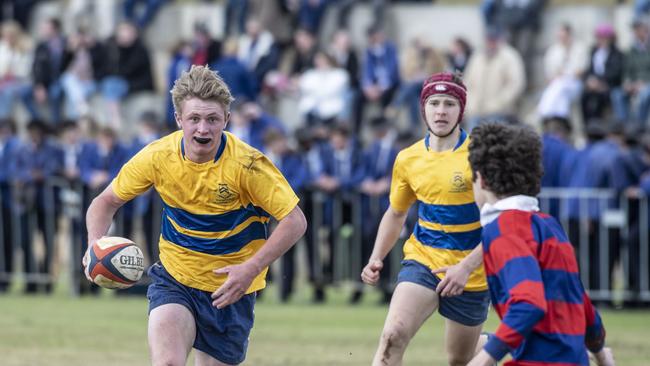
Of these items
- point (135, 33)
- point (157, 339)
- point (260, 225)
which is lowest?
point (157, 339)

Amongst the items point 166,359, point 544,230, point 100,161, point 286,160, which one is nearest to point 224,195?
point 166,359

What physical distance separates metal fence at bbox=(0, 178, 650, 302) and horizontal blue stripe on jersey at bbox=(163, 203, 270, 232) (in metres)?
9.63

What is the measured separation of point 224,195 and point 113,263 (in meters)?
0.74

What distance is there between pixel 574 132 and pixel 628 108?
1.05m

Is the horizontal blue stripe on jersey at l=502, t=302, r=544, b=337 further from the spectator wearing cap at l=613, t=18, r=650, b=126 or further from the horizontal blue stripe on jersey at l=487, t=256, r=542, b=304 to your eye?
the spectator wearing cap at l=613, t=18, r=650, b=126

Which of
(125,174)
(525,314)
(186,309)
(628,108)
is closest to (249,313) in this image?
(186,309)

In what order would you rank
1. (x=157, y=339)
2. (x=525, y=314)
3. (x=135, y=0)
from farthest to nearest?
(x=135, y=0)
(x=157, y=339)
(x=525, y=314)

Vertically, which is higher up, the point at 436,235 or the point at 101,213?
the point at 101,213

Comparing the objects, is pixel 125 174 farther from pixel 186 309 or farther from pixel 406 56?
pixel 406 56

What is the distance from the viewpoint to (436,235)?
9.12 metres

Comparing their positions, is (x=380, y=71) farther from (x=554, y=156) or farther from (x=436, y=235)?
(x=436, y=235)

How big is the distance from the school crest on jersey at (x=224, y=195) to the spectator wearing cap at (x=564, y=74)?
13.1 m

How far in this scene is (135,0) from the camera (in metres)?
26.4

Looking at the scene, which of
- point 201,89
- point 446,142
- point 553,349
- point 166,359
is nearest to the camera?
point 553,349
